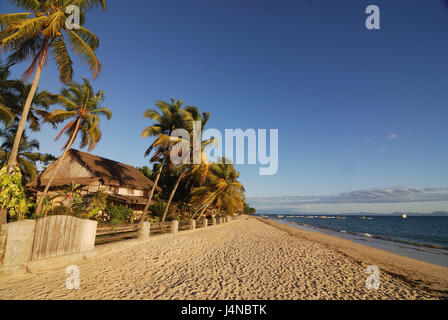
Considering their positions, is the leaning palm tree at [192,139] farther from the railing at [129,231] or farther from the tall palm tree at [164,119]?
the railing at [129,231]

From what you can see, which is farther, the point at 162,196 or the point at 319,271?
the point at 162,196

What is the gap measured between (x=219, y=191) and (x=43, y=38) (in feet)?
54.7

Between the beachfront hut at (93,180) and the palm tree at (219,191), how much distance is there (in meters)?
5.62

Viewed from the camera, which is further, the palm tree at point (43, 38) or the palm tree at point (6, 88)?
the palm tree at point (6, 88)

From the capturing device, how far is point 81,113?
1431cm

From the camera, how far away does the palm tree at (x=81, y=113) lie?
13769mm

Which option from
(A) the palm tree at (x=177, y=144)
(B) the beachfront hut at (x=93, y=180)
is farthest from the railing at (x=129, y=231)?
(B) the beachfront hut at (x=93, y=180)

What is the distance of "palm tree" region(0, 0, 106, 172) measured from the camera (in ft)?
25.1

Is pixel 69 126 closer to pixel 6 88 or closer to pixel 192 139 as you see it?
pixel 6 88

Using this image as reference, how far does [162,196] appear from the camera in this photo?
25.6 m

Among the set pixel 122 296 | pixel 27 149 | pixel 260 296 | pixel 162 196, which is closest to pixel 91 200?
pixel 162 196

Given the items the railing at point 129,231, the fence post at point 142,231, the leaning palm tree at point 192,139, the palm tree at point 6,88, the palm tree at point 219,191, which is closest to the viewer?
the railing at point 129,231
